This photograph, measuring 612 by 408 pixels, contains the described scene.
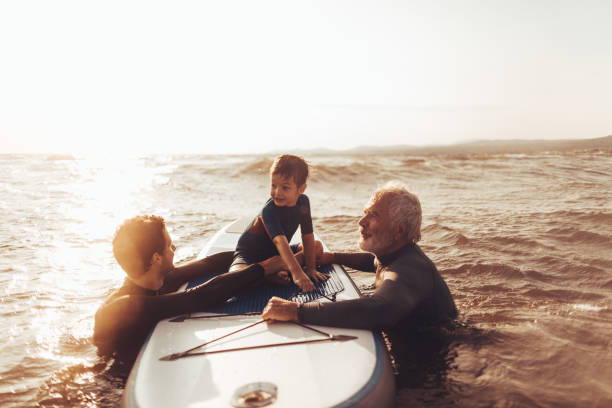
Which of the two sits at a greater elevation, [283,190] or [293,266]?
[283,190]

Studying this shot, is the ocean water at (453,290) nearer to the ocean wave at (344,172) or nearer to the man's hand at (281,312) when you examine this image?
the man's hand at (281,312)

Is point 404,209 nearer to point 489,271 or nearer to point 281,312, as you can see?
point 281,312

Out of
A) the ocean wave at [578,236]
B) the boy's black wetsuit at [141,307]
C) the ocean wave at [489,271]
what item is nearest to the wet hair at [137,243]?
the boy's black wetsuit at [141,307]

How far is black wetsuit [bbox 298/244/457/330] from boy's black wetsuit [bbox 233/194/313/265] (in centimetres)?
106

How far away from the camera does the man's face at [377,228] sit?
3.05m

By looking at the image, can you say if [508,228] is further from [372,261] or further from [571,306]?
[372,261]

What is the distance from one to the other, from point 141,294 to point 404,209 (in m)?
2.16

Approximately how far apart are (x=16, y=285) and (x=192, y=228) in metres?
4.03

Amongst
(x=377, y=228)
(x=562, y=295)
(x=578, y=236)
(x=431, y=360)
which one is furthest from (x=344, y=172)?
(x=431, y=360)

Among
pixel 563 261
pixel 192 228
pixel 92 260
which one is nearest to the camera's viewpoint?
pixel 563 261

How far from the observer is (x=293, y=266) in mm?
3529

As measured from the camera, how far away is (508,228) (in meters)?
7.54

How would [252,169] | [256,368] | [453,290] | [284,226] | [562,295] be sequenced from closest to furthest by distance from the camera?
[256,368], [284,226], [562,295], [453,290], [252,169]

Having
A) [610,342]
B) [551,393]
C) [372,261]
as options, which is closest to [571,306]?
[610,342]
